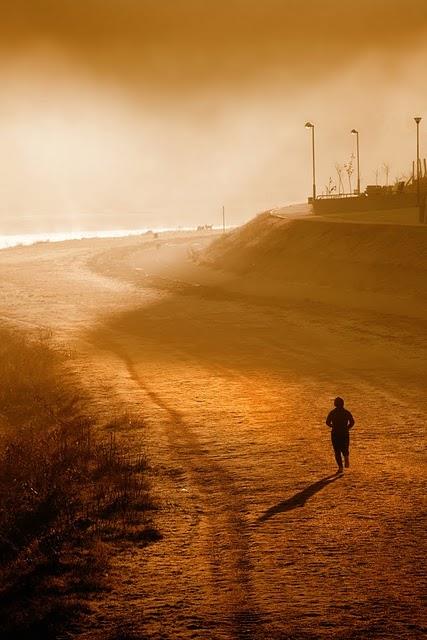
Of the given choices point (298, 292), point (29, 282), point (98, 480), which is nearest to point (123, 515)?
point (98, 480)

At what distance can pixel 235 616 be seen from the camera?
38.2 ft

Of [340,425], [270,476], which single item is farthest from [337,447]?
[270,476]

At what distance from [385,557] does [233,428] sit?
336 inches

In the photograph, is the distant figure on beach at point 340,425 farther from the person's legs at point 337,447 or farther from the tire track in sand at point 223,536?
the tire track in sand at point 223,536

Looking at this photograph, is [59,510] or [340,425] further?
[340,425]

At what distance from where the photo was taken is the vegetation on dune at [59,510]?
12.5 metres

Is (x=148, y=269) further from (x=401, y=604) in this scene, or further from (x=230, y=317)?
(x=401, y=604)

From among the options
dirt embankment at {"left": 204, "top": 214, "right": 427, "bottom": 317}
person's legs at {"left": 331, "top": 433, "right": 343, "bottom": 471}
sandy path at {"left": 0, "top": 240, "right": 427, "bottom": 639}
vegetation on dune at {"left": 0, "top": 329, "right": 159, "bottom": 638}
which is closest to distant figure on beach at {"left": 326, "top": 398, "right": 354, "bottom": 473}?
person's legs at {"left": 331, "top": 433, "right": 343, "bottom": 471}

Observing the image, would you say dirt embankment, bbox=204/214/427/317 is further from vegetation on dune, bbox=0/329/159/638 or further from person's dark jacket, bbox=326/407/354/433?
person's dark jacket, bbox=326/407/354/433

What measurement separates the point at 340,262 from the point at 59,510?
3848 centimetres

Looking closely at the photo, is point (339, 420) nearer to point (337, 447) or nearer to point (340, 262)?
point (337, 447)

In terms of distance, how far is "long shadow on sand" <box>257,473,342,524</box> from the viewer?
50.3 ft

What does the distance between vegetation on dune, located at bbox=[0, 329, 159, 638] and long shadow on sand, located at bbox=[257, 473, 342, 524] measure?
6.56 ft

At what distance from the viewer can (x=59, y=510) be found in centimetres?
1602
